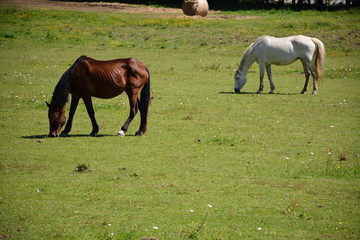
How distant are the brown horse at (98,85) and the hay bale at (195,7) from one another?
32.6 m

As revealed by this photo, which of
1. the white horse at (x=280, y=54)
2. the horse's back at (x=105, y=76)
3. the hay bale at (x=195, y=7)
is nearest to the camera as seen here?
the horse's back at (x=105, y=76)

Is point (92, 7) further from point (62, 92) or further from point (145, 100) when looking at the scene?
point (62, 92)

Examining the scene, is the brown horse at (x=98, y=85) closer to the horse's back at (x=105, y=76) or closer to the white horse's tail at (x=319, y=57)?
the horse's back at (x=105, y=76)

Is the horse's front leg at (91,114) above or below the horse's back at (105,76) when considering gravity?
below

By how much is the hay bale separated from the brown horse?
3258cm

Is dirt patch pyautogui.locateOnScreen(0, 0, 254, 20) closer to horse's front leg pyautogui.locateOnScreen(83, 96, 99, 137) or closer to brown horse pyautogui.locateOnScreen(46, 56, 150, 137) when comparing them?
brown horse pyautogui.locateOnScreen(46, 56, 150, 137)

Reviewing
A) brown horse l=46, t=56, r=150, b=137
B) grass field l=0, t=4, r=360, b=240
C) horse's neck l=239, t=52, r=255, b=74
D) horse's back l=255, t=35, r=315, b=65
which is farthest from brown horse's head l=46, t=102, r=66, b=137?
horse's back l=255, t=35, r=315, b=65

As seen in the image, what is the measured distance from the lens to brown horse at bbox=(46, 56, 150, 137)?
12648 mm

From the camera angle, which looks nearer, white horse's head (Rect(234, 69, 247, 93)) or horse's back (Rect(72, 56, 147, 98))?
horse's back (Rect(72, 56, 147, 98))

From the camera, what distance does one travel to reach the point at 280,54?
20.9m

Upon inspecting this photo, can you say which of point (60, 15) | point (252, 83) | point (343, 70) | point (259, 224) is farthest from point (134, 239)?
point (60, 15)

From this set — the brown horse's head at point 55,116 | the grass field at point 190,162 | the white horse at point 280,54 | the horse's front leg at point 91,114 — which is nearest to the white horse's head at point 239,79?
the white horse at point 280,54

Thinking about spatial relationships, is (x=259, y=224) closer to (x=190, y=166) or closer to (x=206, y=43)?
(x=190, y=166)

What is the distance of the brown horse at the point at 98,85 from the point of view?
1265cm
